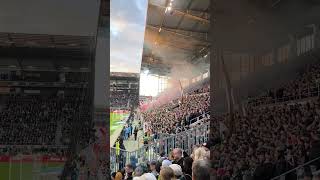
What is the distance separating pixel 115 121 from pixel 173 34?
168 inches

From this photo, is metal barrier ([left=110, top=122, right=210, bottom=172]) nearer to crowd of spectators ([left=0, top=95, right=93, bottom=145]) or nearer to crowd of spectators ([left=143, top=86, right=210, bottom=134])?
crowd of spectators ([left=143, top=86, right=210, bottom=134])

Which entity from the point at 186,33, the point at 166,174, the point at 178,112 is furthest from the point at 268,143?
the point at 178,112

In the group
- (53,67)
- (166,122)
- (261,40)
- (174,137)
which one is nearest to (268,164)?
(261,40)

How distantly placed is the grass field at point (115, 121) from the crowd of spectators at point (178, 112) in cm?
→ 619

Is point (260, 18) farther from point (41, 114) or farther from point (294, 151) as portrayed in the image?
point (41, 114)

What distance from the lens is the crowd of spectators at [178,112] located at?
980cm

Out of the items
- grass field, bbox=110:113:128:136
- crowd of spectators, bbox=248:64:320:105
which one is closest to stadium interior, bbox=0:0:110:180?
grass field, bbox=110:113:128:136

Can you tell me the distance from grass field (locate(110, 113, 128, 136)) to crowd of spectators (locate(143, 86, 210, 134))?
20.3 ft

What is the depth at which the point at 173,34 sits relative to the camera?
693 centimetres

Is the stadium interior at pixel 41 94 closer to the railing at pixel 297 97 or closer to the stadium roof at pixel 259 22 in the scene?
the stadium roof at pixel 259 22

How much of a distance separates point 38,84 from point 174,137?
8.63 m

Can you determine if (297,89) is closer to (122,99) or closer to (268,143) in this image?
(268,143)

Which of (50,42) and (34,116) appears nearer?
(50,42)

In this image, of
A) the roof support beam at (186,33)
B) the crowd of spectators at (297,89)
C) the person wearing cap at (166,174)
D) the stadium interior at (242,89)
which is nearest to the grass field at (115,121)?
the stadium interior at (242,89)
